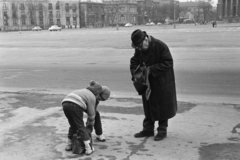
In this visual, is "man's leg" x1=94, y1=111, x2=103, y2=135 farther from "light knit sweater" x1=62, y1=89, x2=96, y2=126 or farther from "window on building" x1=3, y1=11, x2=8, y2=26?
"window on building" x1=3, y1=11, x2=8, y2=26

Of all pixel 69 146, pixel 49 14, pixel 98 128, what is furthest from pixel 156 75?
pixel 49 14

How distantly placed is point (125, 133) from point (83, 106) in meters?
1.23

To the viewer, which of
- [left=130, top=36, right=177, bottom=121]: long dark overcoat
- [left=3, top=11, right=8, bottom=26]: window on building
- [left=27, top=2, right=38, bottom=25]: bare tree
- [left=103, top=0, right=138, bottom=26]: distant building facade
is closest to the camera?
[left=130, top=36, right=177, bottom=121]: long dark overcoat

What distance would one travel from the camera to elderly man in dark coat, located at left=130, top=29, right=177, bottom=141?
4.48 m

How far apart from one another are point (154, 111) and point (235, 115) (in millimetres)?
1936

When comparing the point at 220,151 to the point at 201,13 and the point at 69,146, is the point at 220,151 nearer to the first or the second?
the point at 69,146

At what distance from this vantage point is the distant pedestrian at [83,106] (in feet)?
13.4

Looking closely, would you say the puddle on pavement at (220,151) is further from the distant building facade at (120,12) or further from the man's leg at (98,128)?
the distant building facade at (120,12)

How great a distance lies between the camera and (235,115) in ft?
19.4

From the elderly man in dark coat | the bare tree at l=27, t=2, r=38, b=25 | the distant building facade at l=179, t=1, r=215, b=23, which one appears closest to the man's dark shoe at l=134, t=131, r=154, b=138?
the elderly man in dark coat

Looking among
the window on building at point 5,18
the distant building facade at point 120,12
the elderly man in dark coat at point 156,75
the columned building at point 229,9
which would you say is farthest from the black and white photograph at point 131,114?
the distant building facade at point 120,12

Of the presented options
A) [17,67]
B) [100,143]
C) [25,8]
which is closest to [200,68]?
[17,67]

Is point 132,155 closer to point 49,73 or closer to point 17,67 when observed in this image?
point 49,73

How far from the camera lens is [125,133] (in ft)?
16.7
